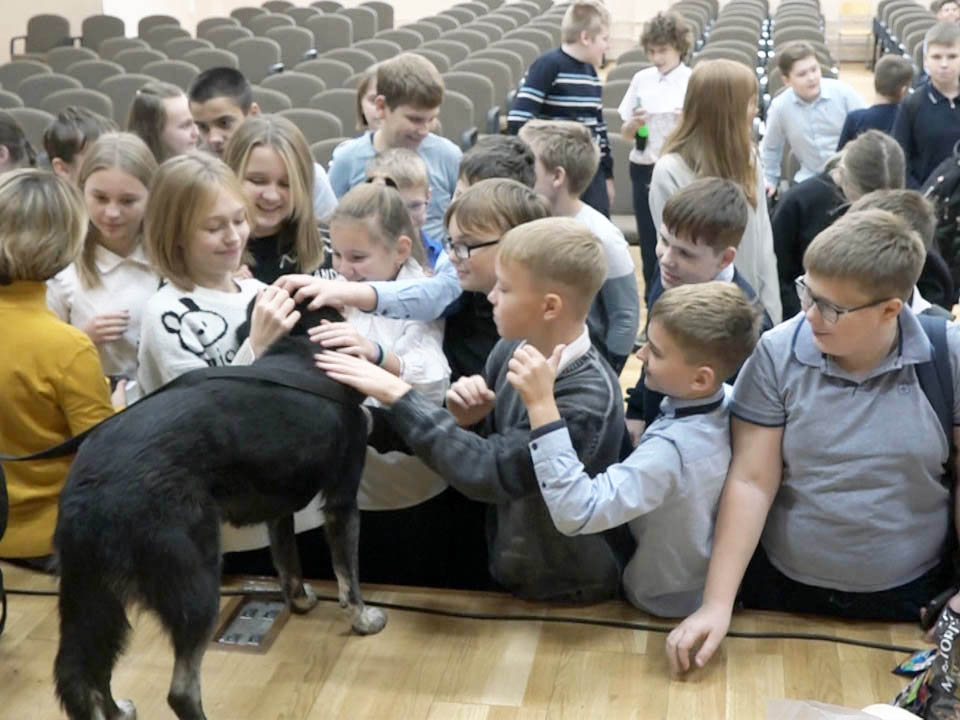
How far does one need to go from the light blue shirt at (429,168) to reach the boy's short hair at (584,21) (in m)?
1.46

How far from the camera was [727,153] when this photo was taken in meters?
3.68

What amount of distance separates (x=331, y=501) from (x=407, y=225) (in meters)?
0.82

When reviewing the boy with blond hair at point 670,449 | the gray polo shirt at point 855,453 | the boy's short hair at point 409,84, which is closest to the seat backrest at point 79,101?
the boy's short hair at point 409,84

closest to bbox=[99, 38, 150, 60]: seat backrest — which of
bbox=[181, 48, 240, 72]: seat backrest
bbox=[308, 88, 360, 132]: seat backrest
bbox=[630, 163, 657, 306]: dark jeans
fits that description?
bbox=[181, 48, 240, 72]: seat backrest

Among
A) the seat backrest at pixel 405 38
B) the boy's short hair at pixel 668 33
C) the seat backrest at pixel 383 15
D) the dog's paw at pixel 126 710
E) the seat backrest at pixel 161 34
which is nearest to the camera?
the dog's paw at pixel 126 710

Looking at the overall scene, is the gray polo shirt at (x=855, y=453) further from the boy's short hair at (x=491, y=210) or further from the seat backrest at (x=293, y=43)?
the seat backrest at (x=293, y=43)

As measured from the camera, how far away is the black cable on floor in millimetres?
2500

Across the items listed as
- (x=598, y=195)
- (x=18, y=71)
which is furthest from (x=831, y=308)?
(x=18, y=71)

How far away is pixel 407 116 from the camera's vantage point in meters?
4.07

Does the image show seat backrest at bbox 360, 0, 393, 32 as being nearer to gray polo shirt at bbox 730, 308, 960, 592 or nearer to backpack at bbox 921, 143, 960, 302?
backpack at bbox 921, 143, 960, 302

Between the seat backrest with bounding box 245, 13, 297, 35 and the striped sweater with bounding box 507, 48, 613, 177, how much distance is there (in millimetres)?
6995

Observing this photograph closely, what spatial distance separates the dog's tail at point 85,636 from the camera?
2.02m

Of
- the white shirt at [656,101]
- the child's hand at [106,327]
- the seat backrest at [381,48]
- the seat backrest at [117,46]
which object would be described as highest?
the child's hand at [106,327]

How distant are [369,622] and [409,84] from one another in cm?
209
